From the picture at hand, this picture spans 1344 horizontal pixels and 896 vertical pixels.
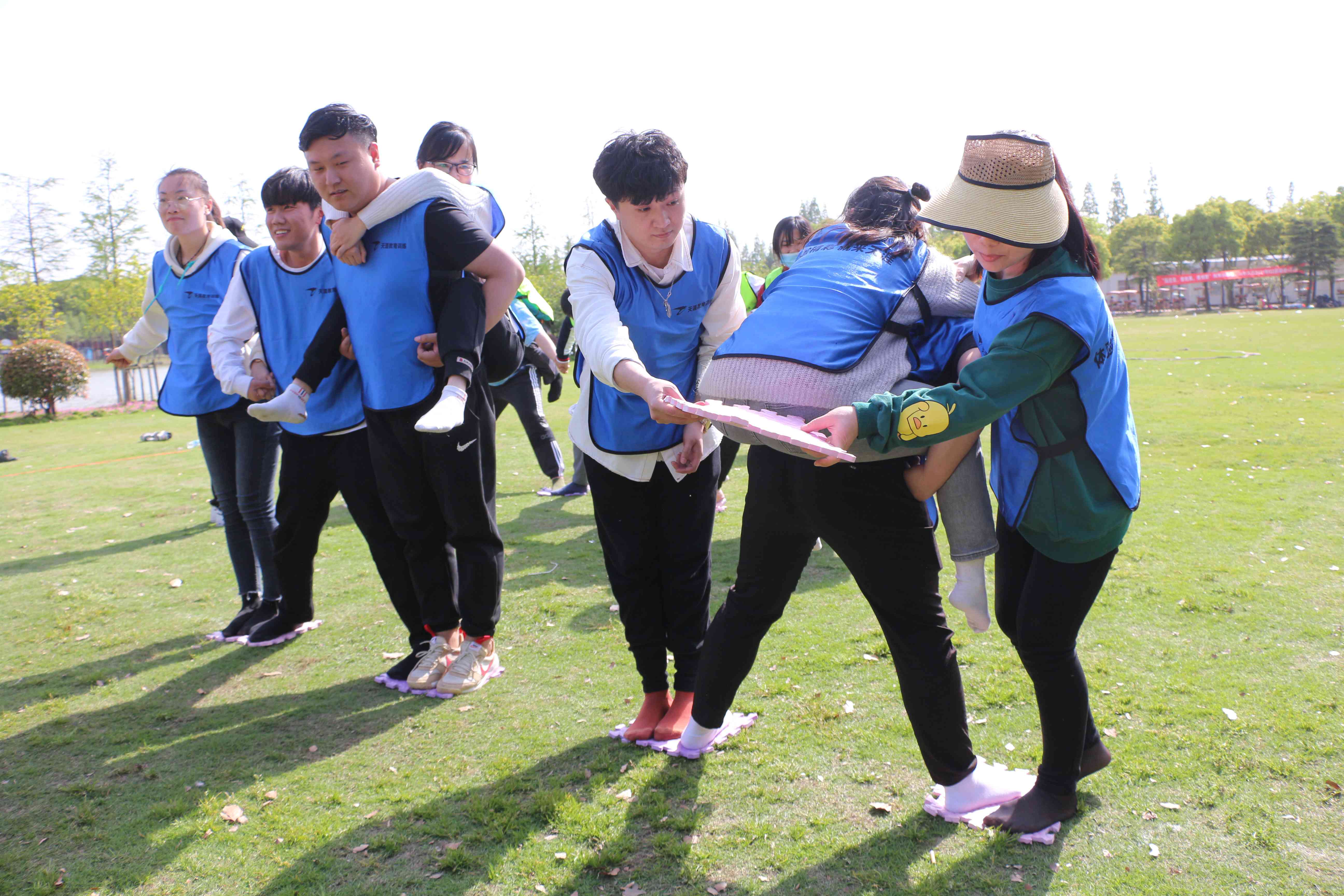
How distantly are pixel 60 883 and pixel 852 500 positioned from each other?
2563 millimetres

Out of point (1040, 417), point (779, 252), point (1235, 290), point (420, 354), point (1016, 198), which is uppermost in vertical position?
point (1235, 290)

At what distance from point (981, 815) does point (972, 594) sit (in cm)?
72

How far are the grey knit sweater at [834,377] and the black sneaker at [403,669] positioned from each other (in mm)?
2248

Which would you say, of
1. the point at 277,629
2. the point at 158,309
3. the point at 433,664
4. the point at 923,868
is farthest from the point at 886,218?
the point at 158,309

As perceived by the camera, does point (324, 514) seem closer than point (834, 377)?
No

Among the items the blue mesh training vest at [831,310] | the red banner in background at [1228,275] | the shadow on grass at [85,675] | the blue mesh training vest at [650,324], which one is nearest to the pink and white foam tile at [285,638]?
the shadow on grass at [85,675]

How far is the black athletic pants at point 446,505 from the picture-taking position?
3.59 m

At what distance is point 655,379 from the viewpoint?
103 inches

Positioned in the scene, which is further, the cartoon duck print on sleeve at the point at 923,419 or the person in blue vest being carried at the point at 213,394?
the person in blue vest being carried at the point at 213,394

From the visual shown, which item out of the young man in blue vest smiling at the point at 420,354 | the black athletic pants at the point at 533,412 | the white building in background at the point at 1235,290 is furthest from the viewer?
the white building in background at the point at 1235,290

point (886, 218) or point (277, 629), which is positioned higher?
point (886, 218)

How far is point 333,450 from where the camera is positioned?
4.12 m

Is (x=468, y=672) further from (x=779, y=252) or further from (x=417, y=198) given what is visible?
(x=779, y=252)

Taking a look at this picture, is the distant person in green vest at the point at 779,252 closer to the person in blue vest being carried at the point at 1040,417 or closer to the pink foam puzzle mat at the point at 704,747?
the pink foam puzzle mat at the point at 704,747
